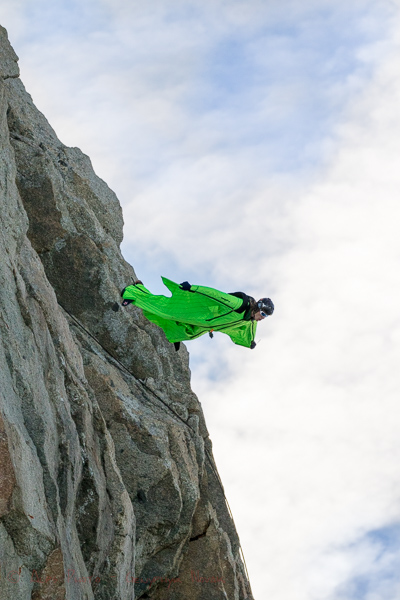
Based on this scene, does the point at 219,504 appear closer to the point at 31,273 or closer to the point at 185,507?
the point at 185,507

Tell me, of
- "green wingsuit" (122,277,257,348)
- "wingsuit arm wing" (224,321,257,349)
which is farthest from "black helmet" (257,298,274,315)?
"wingsuit arm wing" (224,321,257,349)

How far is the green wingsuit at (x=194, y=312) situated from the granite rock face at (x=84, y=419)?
Result: 0.69 m

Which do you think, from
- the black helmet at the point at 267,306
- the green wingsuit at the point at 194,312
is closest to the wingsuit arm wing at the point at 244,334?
the green wingsuit at the point at 194,312

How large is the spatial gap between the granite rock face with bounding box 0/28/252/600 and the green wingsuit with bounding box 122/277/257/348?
0.69m

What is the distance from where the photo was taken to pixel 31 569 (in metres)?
9.09

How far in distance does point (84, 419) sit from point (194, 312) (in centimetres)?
501

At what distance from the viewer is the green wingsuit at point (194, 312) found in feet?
53.7

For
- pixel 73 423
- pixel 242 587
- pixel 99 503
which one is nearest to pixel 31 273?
pixel 73 423

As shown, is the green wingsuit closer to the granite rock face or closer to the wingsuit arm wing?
the wingsuit arm wing

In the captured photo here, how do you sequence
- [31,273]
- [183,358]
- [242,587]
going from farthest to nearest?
[183,358], [242,587], [31,273]

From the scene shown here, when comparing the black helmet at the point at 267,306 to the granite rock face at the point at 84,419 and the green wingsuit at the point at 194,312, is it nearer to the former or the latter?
the green wingsuit at the point at 194,312

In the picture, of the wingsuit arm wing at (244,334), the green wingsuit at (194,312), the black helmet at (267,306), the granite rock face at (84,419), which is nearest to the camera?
the granite rock face at (84,419)

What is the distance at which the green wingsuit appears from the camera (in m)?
16.4

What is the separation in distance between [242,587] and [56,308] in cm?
855
